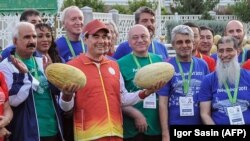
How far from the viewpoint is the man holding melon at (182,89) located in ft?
19.2

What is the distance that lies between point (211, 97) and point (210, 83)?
0.14 meters

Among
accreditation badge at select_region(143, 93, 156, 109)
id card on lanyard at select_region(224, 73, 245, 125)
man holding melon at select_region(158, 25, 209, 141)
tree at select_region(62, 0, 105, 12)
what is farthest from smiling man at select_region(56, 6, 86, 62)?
tree at select_region(62, 0, 105, 12)

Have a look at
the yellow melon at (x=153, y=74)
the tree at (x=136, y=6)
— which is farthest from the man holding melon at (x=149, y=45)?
the tree at (x=136, y=6)

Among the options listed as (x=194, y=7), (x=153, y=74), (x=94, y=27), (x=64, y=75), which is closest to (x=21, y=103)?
(x=64, y=75)

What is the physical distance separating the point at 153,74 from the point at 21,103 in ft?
3.97

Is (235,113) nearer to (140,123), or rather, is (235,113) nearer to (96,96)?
(140,123)

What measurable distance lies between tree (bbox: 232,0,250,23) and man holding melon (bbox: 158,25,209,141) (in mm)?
25133

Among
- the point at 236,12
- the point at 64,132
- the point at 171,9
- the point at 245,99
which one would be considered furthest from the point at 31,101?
the point at 171,9

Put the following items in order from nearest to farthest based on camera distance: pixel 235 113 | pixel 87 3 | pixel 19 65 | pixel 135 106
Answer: pixel 19 65 → pixel 235 113 → pixel 135 106 → pixel 87 3

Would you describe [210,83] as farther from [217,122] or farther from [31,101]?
[31,101]

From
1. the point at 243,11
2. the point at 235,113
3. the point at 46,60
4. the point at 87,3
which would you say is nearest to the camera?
the point at 235,113

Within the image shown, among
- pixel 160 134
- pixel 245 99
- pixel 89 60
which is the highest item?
pixel 89 60

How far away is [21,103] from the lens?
5.28 m

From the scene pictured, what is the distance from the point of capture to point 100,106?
207 inches
